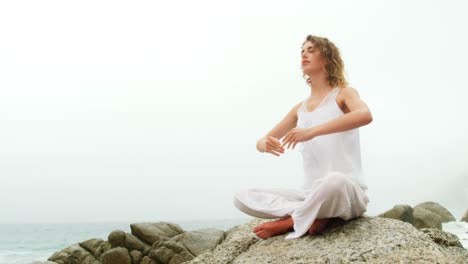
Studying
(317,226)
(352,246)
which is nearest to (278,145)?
(317,226)

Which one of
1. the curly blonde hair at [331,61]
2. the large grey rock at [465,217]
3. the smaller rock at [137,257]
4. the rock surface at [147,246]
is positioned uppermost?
the curly blonde hair at [331,61]

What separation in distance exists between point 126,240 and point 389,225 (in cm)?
1313

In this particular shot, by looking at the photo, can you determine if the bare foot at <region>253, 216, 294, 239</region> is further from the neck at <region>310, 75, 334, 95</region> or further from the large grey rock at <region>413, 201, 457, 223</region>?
the large grey rock at <region>413, 201, 457, 223</region>

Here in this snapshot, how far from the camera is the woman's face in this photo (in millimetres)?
4438

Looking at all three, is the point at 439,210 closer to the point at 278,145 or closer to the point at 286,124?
the point at 286,124

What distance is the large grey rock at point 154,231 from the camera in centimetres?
1571

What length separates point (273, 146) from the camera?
4027 millimetres

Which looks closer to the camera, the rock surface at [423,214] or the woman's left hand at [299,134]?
the woman's left hand at [299,134]

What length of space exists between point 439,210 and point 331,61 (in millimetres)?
23537

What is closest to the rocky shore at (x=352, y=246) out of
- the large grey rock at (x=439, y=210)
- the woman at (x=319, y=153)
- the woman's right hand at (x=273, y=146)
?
the woman at (x=319, y=153)

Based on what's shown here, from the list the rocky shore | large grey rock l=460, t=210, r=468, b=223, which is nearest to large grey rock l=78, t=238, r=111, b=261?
the rocky shore

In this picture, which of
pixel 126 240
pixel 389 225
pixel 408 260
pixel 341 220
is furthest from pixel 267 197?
pixel 126 240

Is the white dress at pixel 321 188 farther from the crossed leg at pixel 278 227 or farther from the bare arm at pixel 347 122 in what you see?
the bare arm at pixel 347 122

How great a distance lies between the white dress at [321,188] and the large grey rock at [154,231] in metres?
11.6
